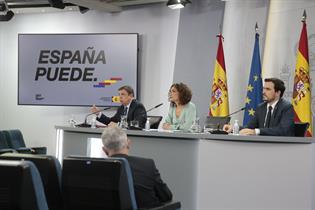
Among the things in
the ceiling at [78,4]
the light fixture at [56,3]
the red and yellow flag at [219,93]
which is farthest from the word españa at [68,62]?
the red and yellow flag at [219,93]

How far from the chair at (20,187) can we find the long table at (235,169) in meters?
2.60

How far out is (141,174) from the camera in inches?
126

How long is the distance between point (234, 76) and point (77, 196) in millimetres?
5149

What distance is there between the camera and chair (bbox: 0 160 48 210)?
2.39 m

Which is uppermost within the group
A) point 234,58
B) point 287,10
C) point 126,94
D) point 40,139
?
point 287,10

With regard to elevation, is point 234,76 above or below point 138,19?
below

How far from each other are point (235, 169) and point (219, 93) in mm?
2756

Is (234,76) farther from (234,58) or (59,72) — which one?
(59,72)

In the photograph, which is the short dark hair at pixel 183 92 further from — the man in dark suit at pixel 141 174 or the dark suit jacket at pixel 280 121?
the man in dark suit at pixel 141 174

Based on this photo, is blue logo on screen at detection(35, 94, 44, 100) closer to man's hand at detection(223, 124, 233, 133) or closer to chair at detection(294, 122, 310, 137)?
man's hand at detection(223, 124, 233, 133)

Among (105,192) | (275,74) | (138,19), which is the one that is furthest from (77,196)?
(138,19)

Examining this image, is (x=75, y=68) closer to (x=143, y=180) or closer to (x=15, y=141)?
(x=15, y=141)

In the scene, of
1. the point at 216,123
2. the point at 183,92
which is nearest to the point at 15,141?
the point at 183,92

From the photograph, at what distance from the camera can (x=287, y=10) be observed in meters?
7.36
